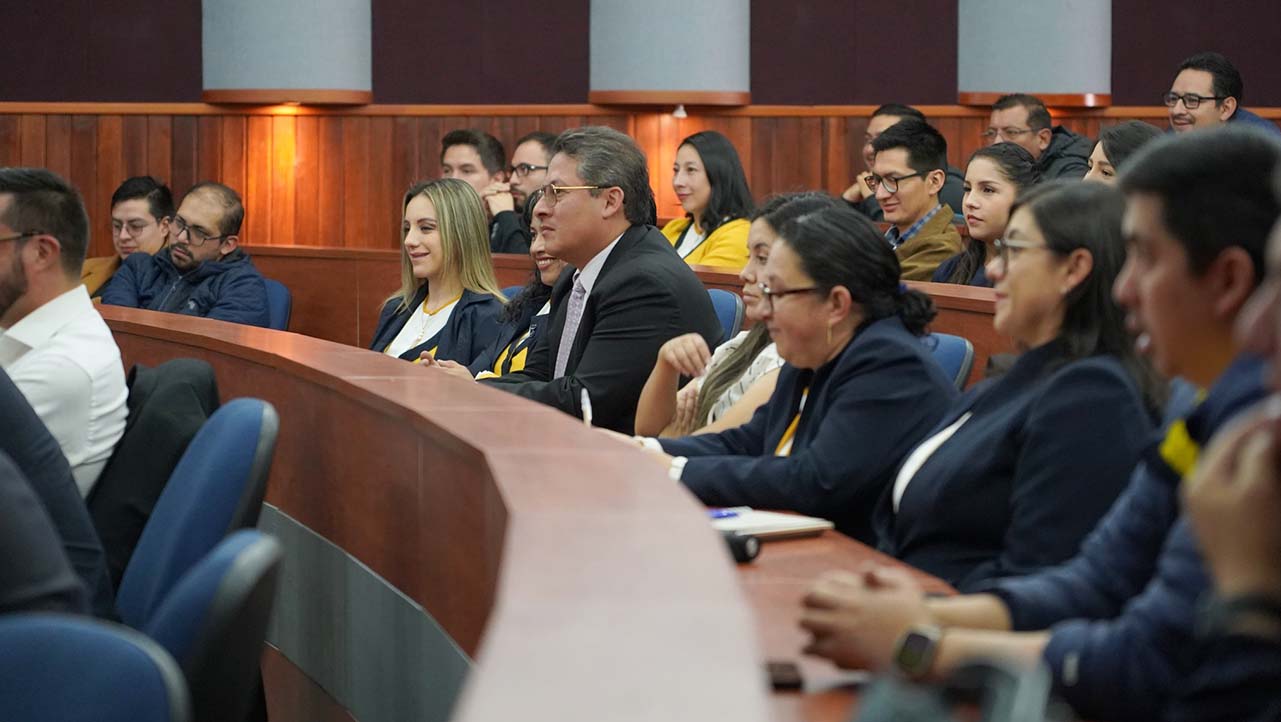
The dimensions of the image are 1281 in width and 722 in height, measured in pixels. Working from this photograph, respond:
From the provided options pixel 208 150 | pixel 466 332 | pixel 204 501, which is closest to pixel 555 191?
pixel 466 332

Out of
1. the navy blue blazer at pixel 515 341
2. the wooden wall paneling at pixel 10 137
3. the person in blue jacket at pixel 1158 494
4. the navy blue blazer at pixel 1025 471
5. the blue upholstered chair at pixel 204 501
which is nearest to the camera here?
the person in blue jacket at pixel 1158 494

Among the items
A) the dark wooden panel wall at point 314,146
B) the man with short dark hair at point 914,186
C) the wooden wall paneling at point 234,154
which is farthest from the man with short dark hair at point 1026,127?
the wooden wall paneling at point 234,154

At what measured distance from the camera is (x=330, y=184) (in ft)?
32.1

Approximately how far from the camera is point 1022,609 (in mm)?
1941

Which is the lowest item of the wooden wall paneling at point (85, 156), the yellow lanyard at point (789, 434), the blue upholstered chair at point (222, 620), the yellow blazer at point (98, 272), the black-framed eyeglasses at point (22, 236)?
the blue upholstered chair at point (222, 620)

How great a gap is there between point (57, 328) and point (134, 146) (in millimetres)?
6658

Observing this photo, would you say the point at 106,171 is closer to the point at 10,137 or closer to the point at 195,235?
the point at 10,137

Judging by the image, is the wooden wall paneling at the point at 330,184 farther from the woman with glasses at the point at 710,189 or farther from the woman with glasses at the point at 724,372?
the woman with glasses at the point at 724,372

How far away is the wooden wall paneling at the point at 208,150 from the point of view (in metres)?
9.74

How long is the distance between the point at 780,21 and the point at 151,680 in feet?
34.9

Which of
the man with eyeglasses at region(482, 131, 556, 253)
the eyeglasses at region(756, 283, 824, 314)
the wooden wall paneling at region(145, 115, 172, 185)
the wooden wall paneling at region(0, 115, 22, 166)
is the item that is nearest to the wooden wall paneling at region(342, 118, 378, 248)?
the wooden wall paneling at region(145, 115, 172, 185)

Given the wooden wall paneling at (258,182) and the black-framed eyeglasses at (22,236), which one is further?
the wooden wall paneling at (258,182)

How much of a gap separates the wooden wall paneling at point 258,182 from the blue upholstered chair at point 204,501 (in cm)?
708

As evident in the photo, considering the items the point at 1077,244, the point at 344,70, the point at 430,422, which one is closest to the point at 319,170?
the point at 344,70
